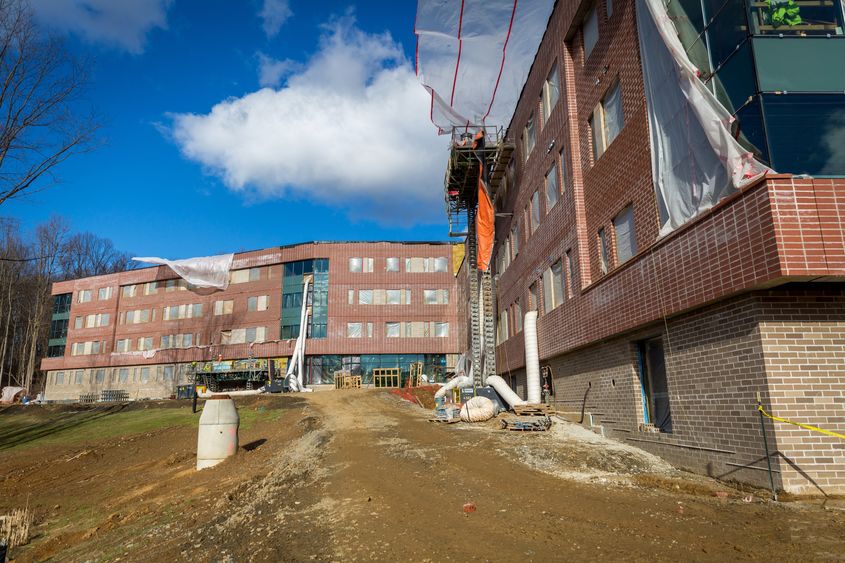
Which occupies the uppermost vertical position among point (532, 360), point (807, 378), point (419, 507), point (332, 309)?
point (332, 309)

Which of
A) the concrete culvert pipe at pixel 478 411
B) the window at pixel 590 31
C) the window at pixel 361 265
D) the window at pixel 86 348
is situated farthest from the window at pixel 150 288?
the window at pixel 590 31

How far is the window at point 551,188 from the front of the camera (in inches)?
747

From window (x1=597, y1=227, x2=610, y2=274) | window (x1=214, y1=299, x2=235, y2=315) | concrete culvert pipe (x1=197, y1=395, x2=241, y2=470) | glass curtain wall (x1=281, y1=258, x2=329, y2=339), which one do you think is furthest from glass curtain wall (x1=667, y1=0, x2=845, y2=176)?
window (x1=214, y1=299, x2=235, y2=315)

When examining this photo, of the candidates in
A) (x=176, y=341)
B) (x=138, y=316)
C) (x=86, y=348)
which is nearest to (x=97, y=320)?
(x=86, y=348)

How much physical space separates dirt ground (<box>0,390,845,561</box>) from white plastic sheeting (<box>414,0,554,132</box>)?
1294cm

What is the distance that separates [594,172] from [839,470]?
9926 mm

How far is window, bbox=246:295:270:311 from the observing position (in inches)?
2147

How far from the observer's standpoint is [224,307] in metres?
56.4

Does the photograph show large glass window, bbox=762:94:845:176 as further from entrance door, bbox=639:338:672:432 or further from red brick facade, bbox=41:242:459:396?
A: red brick facade, bbox=41:242:459:396

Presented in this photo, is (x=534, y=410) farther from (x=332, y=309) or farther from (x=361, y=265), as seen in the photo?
(x=361, y=265)

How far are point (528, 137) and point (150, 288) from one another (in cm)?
5371

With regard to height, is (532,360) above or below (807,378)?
above

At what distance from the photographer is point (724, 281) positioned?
27.6 ft

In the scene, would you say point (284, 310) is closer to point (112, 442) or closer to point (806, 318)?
point (112, 442)
